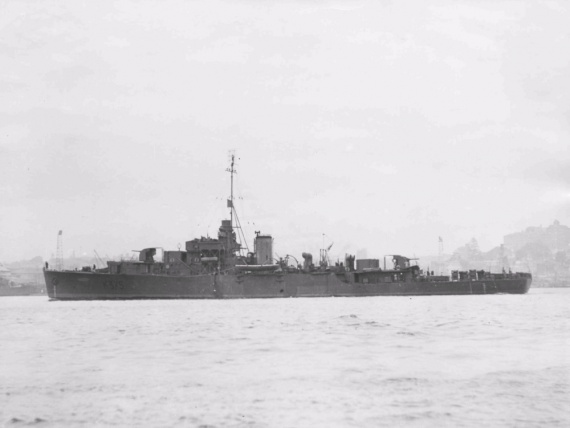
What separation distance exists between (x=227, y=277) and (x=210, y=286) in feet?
6.43

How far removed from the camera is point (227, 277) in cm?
6462

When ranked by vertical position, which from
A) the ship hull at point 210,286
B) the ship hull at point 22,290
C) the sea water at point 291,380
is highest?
the ship hull at point 210,286

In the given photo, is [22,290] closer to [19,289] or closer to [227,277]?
[19,289]

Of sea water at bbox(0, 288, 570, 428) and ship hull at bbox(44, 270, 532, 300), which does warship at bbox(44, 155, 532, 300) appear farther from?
sea water at bbox(0, 288, 570, 428)

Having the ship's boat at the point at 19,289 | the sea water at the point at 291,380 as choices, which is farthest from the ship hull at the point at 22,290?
the sea water at the point at 291,380

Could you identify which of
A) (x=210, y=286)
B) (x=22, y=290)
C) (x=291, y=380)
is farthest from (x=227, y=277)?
(x=22, y=290)

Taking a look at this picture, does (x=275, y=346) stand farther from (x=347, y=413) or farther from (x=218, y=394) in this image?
(x=347, y=413)

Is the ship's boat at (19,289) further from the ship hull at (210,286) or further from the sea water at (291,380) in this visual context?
the sea water at (291,380)

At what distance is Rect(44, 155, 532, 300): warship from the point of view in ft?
207

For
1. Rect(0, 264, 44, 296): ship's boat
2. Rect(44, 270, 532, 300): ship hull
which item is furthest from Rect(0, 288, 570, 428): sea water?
Rect(0, 264, 44, 296): ship's boat

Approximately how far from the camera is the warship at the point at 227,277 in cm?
6297

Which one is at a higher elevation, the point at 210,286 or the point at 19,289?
the point at 210,286

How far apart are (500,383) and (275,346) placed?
8390 millimetres

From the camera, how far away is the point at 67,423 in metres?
9.52
